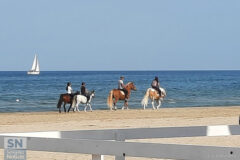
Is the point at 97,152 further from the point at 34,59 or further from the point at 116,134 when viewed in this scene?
the point at 34,59

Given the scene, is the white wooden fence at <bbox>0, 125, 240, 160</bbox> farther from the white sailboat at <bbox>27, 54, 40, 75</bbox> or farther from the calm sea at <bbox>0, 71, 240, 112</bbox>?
the white sailboat at <bbox>27, 54, 40, 75</bbox>

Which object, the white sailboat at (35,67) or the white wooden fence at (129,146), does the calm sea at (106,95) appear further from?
the white sailboat at (35,67)

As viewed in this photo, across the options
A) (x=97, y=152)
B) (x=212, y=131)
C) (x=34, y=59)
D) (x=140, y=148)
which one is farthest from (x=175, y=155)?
(x=34, y=59)

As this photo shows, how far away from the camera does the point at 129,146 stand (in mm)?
5047

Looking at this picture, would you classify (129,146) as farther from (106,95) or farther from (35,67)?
(35,67)

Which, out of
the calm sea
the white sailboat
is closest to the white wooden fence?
the calm sea

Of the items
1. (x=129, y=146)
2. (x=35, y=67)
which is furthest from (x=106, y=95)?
(x=35, y=67)

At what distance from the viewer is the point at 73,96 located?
3269 centimetres

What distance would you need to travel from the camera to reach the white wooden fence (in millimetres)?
4672

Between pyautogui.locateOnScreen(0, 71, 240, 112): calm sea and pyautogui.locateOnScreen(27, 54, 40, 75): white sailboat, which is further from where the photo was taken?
pyautogui.locateOnScreen(27, 54, 40, 75): white sailboat

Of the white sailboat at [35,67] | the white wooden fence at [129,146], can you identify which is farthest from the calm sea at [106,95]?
the white sailboat at [35,67]

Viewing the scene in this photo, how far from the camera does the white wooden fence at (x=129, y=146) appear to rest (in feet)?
15.3

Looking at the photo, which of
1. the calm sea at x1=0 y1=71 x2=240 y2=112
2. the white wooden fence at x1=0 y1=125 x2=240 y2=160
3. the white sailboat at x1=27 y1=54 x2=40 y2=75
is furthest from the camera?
the white sailboat at x1=27 y1=54 x2=40 y2=75

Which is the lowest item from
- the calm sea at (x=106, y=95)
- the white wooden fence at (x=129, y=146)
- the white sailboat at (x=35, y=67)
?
the white wooden fence at (x=129, y=146)
